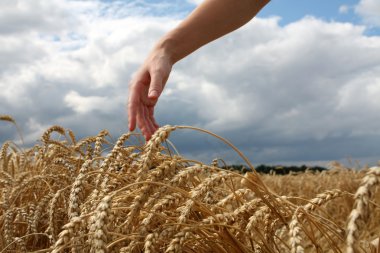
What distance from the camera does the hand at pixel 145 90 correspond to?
227cm

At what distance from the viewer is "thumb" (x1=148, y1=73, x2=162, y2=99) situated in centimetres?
209

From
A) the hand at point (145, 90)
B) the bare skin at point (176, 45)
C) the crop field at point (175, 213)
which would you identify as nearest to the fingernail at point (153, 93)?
the bare skin at point (176, 45)

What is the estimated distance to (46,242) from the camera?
91.7 inches

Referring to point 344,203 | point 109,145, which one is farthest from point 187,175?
point 344,203

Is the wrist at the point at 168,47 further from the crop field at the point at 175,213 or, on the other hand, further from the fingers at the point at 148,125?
the crop field at the point at 175,213

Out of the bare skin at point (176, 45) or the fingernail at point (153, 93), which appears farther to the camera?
the bare skin at point (176, 45)

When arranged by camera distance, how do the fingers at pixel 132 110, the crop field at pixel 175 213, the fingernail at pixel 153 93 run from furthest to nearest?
the fingers at pixel 132 110 < the fingernail at pixel 153 93 < the crop field at pixel 175 213

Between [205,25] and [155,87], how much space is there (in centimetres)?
57

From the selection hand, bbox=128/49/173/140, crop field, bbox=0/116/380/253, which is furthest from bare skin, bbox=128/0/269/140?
crop field, bbox=0/116/380/253

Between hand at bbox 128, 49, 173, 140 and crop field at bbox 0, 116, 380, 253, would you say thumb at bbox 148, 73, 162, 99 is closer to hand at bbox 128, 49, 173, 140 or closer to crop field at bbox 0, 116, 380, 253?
hand at bbox 128, 49, 173, 140

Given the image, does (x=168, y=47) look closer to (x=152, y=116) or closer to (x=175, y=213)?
(x=152, y=116)

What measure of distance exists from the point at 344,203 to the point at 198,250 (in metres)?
4.92

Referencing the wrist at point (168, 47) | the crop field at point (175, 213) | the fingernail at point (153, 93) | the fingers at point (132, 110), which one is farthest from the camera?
the wrist at point (168, 47)

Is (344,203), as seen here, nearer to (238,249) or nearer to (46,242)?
(46,242)
